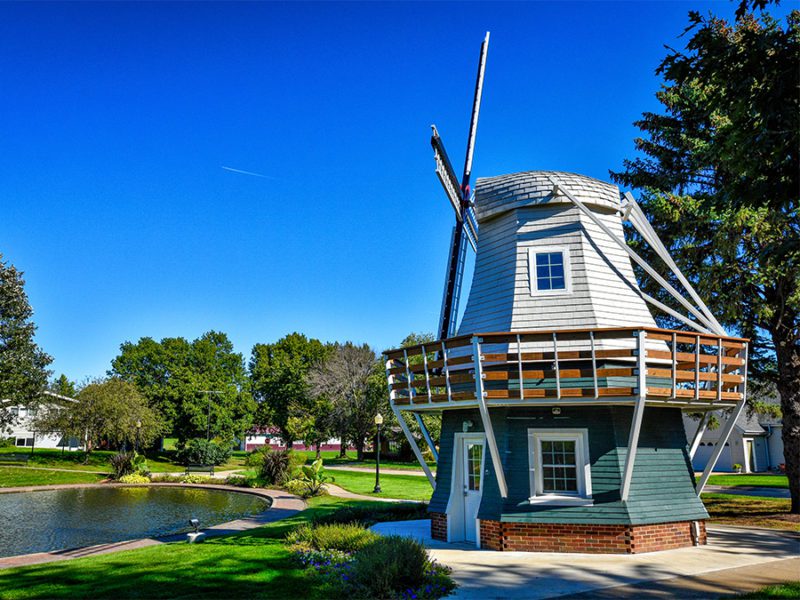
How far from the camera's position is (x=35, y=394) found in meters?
36.9

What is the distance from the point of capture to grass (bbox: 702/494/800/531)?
53.6 feet

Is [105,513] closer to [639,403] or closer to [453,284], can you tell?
[453,284]

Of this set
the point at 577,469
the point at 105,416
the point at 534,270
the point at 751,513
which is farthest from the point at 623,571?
the point at 105,416

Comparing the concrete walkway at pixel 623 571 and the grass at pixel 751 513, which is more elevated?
the concrete walkway at pixel 623 571

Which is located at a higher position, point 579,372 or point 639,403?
point 579,372

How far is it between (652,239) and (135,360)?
158 ft

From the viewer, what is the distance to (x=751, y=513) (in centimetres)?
1852

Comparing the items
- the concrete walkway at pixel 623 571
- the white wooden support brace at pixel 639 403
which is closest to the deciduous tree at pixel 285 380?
the concrete walkway at pixel 623 571

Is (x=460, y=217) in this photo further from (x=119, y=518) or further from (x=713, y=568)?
(x=119, y=518)

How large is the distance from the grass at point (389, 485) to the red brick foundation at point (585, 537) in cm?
1116

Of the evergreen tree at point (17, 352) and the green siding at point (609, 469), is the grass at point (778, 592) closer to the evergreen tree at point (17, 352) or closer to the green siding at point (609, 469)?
the green siding at point (609, 469)

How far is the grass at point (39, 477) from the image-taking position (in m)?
30.3

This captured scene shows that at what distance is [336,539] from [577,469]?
5.09 metres

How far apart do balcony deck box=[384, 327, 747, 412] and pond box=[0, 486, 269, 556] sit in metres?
9.32
